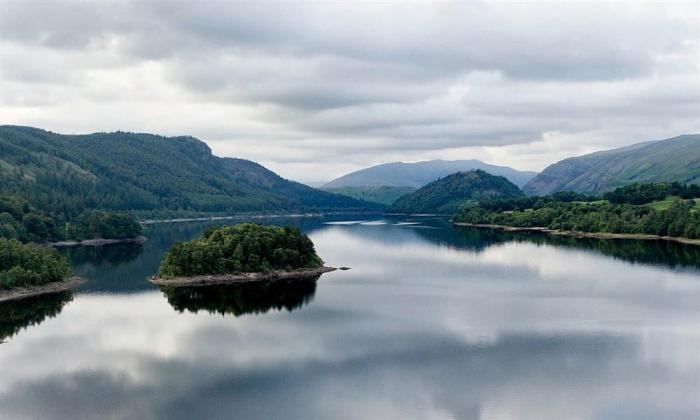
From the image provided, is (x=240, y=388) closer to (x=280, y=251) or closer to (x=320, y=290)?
(x=320, y=290)

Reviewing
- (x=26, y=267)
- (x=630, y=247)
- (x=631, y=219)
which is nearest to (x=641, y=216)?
(x=631, y=219)

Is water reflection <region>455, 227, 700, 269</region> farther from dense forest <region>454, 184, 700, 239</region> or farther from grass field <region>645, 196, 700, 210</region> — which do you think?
grass field <region>645, 196, 700, 210</region>

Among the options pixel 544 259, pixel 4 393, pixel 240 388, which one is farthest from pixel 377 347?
pixel 544 259

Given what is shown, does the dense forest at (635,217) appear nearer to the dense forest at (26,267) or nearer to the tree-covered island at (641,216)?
the tree-covered island at (641,216)

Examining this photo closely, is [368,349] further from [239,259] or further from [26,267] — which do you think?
[26,267]

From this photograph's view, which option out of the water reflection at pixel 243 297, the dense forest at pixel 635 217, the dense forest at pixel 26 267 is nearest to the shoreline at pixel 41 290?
the dense forest at pixel 26 267
